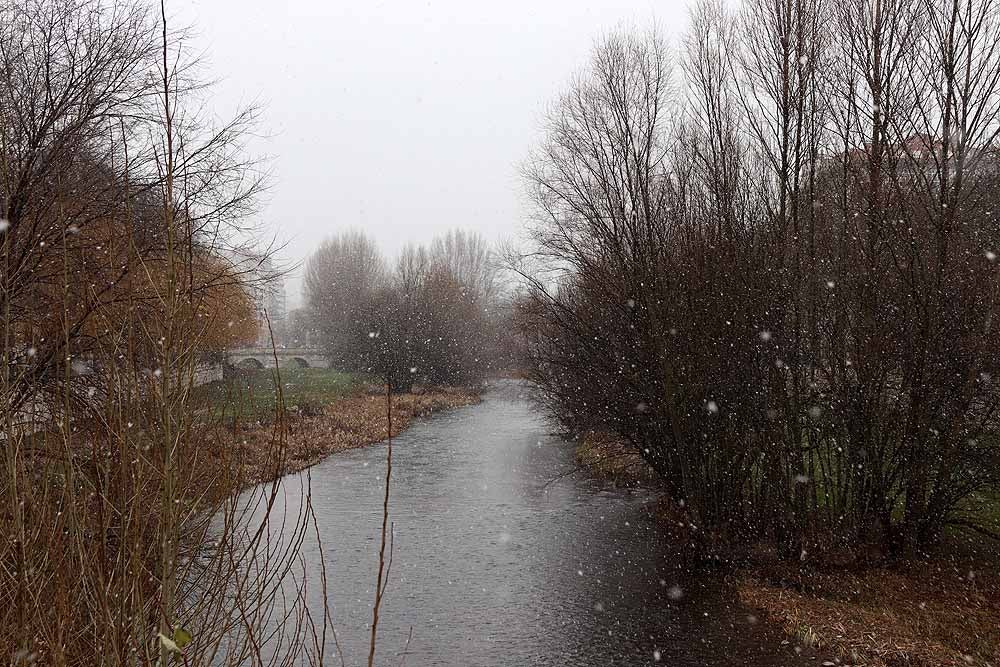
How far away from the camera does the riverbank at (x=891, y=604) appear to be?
7458mm

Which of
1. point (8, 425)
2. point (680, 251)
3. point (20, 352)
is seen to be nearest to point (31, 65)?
point (20, 352)

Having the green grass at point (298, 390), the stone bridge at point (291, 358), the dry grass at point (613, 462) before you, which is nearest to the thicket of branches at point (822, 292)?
the dry grass at point (613, 462)

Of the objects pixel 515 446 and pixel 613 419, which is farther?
pixel 515 446

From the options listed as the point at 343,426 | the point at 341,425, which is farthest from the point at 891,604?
the point at 341,425

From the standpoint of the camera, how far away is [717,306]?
32.9ft

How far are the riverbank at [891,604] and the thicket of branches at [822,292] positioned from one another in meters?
0.41

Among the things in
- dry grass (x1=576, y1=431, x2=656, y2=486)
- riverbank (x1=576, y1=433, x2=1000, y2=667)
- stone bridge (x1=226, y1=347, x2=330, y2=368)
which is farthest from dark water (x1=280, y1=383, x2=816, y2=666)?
stone bridge (x1=226, y1=347, x2=330, y2=368)

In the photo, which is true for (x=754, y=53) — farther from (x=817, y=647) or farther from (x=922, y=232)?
(x=817, y=647)

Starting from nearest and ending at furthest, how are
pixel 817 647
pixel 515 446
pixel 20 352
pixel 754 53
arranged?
pixel 817 647 < pixel 20 352 < pixel 754 53 < pixel 515 446

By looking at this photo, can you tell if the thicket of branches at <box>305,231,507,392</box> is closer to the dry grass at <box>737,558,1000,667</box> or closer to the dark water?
the dark water

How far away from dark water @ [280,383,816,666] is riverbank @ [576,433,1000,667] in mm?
481

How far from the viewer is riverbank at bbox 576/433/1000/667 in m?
7.46

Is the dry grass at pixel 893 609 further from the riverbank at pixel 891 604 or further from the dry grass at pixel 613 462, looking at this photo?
the dry grass at pixel 613 462

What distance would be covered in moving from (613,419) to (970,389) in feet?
16.4
